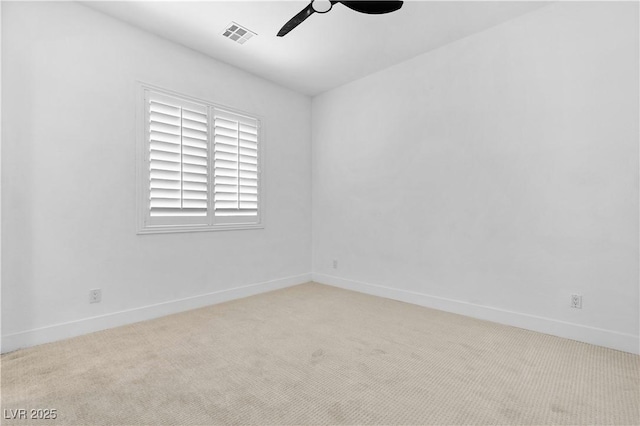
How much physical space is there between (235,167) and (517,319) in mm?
3205

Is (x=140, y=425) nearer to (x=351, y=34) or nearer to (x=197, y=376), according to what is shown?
(x=197, y=376)

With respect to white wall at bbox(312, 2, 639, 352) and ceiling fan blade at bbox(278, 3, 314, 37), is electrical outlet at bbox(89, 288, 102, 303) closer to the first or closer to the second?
A: ceiling fan blade at bbox(278, 3, 314, 37)

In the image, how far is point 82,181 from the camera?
258 centimetres

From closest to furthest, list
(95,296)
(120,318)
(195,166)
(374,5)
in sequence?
1. (374,5)
2. (95,296)
3. (120,318)
4. (195,166)

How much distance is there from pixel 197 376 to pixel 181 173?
6.34ft

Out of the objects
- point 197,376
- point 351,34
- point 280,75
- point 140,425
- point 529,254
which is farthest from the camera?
point 280,75

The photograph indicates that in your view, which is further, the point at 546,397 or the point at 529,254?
the point at 529,254

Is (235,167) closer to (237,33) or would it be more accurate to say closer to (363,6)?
(237,33)

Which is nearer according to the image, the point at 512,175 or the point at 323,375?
the point at 323,375

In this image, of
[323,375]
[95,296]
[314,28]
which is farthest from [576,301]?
[95,296]

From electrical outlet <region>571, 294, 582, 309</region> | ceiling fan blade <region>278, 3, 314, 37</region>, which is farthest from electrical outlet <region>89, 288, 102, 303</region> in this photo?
electrical outlet <region>571, 294, 582, 309</region>

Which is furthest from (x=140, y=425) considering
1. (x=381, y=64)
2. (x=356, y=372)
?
(x=381, y=64)

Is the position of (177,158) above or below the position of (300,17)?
below

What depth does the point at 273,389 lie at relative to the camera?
1.79 meters
